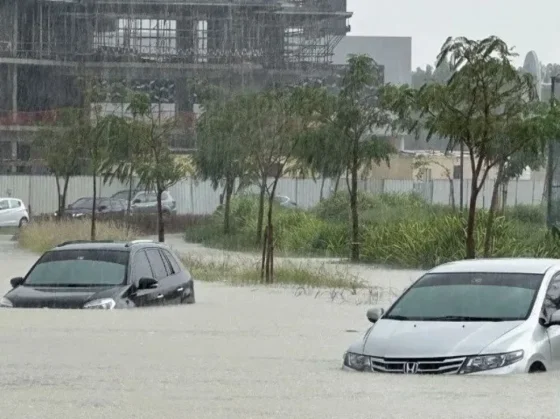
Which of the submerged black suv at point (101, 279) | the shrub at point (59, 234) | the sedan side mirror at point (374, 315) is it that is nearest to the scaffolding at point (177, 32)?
the shrub at point (59, 234)

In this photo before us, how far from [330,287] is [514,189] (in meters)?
39.2

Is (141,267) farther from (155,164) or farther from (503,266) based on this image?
(155,164)

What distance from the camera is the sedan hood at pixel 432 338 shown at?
1213 centimetres

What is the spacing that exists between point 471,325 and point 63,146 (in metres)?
38.9

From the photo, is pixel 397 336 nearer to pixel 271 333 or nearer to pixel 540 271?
pixel 540 271

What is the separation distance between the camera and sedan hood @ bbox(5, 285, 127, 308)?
18016 millimetres

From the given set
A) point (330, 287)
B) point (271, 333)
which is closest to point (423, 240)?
point (330, 287)

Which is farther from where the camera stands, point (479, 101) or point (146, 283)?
point (479, 101)

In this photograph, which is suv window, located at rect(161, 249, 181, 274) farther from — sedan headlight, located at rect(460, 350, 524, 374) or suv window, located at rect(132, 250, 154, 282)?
sedan headlight, located at rect(460, 350, 524, 374)

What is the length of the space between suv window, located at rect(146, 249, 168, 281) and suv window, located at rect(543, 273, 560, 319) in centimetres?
720

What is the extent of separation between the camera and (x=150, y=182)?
40.5m

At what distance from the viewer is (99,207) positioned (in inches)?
2269

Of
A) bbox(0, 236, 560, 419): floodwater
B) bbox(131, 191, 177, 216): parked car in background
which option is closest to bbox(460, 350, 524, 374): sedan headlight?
bbox(0, 236, 560, 419): floodwater

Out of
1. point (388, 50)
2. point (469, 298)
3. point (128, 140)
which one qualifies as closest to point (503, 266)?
point (469, 298)
